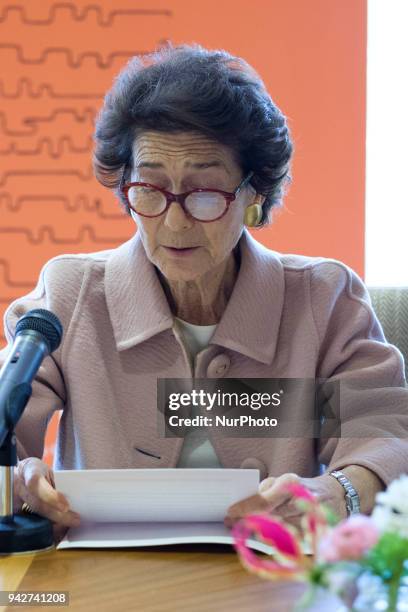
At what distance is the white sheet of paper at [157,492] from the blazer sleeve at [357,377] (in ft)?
0.88

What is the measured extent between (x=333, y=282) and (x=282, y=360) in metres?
0.18

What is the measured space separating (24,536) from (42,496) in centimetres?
8

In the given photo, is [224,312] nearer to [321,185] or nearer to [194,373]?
[194,373]

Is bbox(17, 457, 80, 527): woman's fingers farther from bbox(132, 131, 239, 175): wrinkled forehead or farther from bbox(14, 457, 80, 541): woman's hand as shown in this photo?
bbox(132, 131, 239, 175): wrinkled forehead

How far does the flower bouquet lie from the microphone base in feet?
2.32

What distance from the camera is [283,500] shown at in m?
1.25

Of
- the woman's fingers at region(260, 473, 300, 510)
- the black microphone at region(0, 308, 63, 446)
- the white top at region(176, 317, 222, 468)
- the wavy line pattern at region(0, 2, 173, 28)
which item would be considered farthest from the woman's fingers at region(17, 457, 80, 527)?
the wavy line pattern at region(0, 2, 173, 28)

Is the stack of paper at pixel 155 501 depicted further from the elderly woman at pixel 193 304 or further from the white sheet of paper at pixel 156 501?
the elderly woman at pixel 193 304

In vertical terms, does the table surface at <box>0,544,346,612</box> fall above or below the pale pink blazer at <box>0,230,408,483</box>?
below

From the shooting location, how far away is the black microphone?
1.08m

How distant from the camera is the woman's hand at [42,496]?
1.25 meters

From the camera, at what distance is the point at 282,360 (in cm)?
170

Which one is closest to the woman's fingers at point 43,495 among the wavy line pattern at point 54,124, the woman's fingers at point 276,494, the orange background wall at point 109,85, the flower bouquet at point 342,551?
the woman's fingers at point 276,494

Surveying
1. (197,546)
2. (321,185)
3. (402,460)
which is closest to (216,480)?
(197,546)
